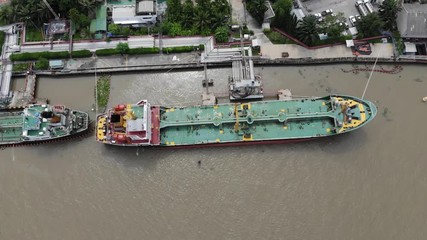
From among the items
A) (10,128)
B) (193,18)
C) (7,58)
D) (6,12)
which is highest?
(6,12)

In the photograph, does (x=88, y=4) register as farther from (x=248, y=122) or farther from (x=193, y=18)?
(x=248, y=122)

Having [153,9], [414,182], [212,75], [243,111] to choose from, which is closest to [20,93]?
[153,9]

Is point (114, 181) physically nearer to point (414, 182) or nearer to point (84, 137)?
point (84, 137)

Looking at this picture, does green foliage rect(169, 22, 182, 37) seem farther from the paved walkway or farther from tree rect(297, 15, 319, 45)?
tree rect(297, 15, 319, 45)

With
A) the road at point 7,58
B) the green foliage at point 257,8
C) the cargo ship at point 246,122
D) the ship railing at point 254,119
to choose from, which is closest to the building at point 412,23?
the cargo ship at point 246,122

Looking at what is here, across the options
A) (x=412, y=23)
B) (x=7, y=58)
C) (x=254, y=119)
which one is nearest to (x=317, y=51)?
(x=412, y=23)

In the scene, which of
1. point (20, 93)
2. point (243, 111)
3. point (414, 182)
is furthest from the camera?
point (20, 93)

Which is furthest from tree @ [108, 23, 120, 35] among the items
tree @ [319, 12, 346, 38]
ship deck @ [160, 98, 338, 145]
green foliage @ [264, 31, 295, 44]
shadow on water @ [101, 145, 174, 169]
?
tree @ [319, 12, 346, 38]
